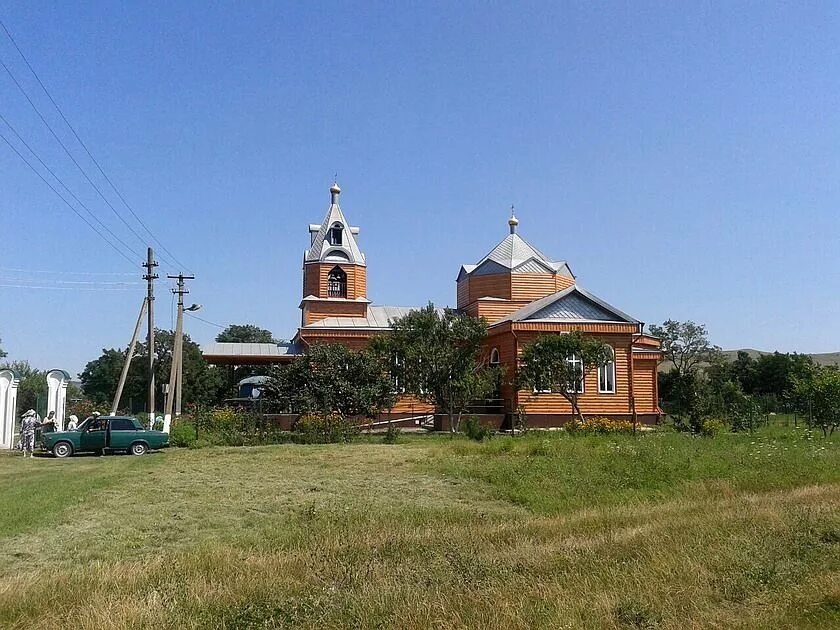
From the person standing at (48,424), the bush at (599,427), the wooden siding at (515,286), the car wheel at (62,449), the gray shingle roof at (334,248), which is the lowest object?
the car wheel at (62,449)

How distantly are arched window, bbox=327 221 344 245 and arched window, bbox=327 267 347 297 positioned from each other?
5.32 ft

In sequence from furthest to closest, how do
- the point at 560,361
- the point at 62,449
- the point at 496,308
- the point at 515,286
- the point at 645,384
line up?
1. the point at 515,286
2. the point at 496,308
3. the point at 645,384
4. the point at 560,361
5. the point at 62,449

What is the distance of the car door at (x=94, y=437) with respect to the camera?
22.2 meters

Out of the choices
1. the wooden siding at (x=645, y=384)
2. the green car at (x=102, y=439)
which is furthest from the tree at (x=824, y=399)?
the green car at (x=102, y=439)

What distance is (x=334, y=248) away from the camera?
39.9 meters

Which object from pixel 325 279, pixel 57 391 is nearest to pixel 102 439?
pixel 57 391

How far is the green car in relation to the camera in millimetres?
22062

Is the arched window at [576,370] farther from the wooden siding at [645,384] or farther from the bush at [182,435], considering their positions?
the bush at [182,435]

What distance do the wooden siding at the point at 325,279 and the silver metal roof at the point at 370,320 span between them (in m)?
1.15

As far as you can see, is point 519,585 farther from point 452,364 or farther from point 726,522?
point 452,364

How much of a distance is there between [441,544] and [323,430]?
1657 centimetres

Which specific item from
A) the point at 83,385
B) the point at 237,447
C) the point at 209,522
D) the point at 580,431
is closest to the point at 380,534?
the point at 209,522

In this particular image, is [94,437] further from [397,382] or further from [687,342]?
[687,342]

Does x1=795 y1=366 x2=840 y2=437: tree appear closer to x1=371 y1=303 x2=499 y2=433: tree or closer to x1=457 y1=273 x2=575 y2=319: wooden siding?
x1=371 y1=303 x2=499 y2=433: tree
